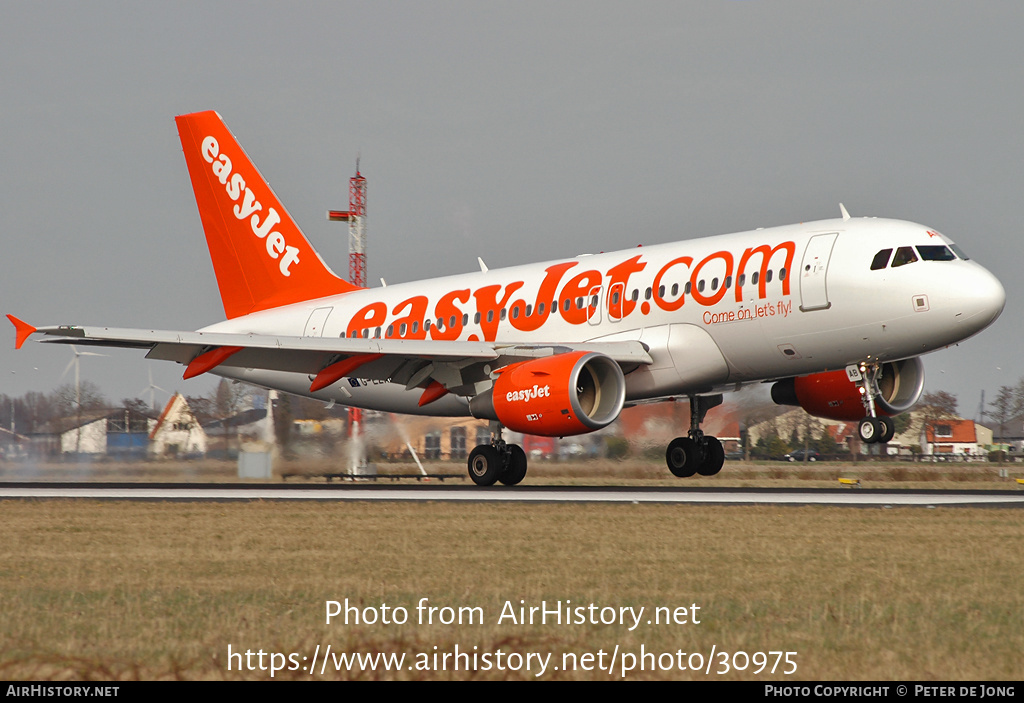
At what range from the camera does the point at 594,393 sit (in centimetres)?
2423

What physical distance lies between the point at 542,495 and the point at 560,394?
195 cm

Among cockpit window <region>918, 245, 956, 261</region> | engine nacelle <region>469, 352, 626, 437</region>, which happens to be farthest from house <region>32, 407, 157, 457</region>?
cockpit window <region>918, 245, 956, 261</region>

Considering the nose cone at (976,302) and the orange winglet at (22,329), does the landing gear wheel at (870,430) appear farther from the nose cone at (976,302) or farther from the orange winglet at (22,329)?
the orange winglet at (22,329)

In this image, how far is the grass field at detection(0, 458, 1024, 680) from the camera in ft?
24.1

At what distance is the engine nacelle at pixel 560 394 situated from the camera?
22.9 meters

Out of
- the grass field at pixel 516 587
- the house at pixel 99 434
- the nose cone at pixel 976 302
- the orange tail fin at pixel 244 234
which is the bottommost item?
the grass field at pixel 516 587

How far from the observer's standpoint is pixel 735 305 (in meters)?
24.1

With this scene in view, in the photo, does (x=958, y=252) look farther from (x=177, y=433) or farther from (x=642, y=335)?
(x=177, y=433)

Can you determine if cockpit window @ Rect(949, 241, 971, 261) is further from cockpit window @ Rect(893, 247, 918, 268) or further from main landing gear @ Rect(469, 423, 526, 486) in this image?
main landing gear @ Rect(469, 423, 526, 486)

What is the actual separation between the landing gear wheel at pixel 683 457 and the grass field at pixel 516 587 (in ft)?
36.8

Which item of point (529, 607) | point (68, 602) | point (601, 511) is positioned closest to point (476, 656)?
point (529, 607)

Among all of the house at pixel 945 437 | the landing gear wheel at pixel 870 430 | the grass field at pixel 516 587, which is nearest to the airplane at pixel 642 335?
the landing gear wheel at pixel 870 430
